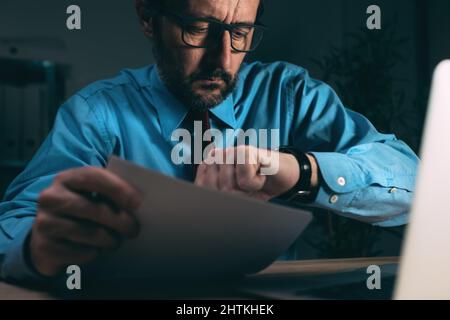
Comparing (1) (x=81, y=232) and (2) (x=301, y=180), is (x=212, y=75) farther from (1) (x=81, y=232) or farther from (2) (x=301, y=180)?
(1) (x=81, y=232)

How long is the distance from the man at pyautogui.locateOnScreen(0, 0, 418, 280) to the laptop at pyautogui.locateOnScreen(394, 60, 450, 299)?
Answer: 350 millimetres

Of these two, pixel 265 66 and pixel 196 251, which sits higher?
pixel 265 66

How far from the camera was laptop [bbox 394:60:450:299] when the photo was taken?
369mm

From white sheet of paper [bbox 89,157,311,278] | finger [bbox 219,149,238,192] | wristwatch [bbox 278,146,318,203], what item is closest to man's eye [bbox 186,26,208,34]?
wristwatch [bbox 278,146,318,203]

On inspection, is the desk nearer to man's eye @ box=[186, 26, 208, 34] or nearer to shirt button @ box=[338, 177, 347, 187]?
shirt button @ box=[338, 177, 347, 187]

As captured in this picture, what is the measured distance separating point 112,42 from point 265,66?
34cm

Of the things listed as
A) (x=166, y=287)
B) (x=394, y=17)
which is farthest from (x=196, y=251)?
(x=394, y=17)

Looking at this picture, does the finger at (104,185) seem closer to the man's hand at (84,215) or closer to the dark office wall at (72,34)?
the man's hand at (84,215)

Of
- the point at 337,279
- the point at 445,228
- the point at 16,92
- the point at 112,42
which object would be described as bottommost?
the point at 337,279

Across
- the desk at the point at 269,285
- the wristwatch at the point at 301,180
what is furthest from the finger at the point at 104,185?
the wristwatch at the point at 301,180

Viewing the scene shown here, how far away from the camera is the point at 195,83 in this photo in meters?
1.00

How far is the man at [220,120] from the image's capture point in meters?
0.87
